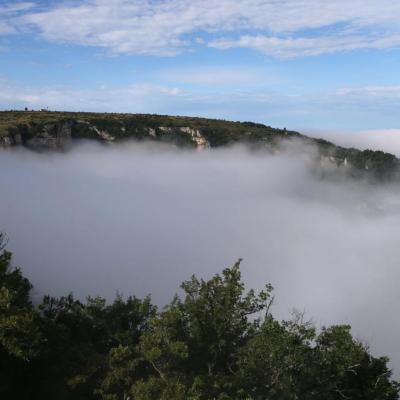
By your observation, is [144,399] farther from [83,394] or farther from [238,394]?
[83,394]

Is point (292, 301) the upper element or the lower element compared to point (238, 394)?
lower

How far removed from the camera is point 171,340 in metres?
35.7

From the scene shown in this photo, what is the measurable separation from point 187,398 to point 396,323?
18270 centimetres

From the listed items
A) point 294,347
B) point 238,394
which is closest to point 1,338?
point 238,394

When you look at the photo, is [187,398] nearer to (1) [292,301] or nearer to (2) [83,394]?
(2) [83,394]

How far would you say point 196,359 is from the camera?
37.9 meters

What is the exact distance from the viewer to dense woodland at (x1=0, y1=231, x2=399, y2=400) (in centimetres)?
3297

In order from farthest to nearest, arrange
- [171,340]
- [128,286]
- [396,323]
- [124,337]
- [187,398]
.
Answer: [396,323] → [128,286] → [124,337] → [171,340] → [187,398]

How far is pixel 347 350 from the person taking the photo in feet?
120

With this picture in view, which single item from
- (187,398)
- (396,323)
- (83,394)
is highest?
(187,398)

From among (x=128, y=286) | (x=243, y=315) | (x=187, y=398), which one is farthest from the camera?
(x=128, y=286)

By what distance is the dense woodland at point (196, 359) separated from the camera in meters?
33.0

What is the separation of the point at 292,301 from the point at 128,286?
70301 mm

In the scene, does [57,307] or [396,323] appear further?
[396,323]
